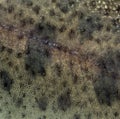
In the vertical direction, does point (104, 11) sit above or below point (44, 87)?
above

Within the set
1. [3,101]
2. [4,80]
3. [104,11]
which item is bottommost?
[3,101]

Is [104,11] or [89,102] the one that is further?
[104,11]

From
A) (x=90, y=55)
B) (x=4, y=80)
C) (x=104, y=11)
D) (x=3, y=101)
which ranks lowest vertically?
(x=3, y=101)

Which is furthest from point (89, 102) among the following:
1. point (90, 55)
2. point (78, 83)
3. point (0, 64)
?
point (0, 64)

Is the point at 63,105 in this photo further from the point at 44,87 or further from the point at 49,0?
the point at 49,0

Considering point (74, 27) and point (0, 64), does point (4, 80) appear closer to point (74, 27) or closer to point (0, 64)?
point (0, 64)

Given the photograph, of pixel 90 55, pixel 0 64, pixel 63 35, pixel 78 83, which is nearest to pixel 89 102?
pixel 78 83
